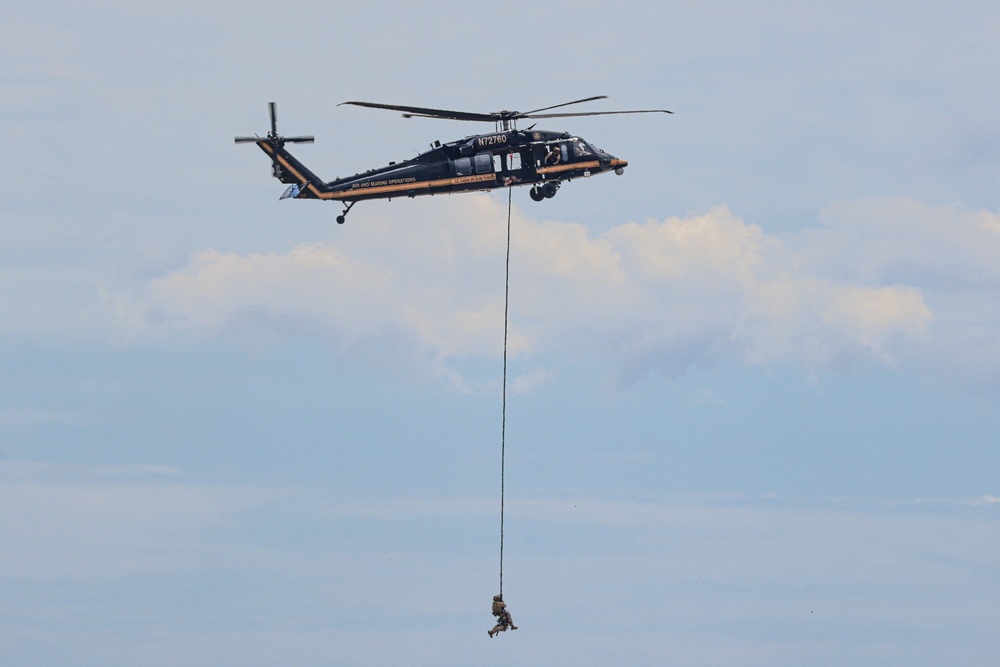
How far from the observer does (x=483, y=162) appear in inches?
2522

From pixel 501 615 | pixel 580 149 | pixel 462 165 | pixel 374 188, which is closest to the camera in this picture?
pixel 501 615

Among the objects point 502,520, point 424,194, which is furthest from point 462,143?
point 502,520

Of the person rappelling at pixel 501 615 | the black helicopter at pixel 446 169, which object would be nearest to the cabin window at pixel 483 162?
the black helicopter at pixel 446 169

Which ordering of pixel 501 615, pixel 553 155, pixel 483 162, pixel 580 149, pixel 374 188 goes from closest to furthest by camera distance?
pixel 501 615, pixel 374 188, pixel 483 162, pixel 553 155, pixel 580 149

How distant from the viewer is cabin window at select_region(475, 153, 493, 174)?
210 ft

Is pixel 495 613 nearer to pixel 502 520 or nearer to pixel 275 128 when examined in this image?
pixel 502 520

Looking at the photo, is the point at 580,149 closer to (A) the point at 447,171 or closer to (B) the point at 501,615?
(A) the point at 447,171

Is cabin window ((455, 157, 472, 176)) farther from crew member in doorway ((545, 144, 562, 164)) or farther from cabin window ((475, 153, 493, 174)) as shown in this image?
crew member in doorway ((545, 144, 562, 164))

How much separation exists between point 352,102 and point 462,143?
9.41 m

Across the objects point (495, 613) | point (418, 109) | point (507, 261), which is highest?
point (418, 109)

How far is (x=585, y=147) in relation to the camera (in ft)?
219

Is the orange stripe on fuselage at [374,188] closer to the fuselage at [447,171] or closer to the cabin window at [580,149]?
the fuselage at [447,171]

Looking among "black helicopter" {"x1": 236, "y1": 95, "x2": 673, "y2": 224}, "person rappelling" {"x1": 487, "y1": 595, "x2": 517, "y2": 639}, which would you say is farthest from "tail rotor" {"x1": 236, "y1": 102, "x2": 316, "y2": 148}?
"person rappelling" {"x1": 487, "y1": 595, "x2": 517, "y2": 639}

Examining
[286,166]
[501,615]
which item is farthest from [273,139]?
[501,615]
